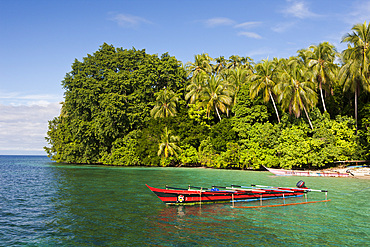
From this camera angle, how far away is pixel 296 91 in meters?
41.0

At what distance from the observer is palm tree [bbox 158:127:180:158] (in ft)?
178

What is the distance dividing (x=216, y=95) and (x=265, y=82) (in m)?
10.3

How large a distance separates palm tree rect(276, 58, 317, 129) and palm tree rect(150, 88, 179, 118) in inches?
882

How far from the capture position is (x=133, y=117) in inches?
2301

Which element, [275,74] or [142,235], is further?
[275,74]

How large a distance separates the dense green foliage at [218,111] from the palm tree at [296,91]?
15 centimetres

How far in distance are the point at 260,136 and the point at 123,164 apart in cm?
3031

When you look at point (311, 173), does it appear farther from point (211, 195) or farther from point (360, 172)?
point (211, 195)

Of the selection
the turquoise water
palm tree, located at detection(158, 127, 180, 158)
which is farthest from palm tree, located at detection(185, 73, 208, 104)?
the turquoise water

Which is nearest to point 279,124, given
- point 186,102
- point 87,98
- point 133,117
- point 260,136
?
point 260,136

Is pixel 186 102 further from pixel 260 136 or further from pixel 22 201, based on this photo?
pixel 22 201

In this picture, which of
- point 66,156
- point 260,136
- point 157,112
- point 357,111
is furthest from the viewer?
point 66,156

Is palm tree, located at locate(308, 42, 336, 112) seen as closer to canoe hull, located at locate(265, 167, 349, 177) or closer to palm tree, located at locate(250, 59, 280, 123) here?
palm tree, located at locate(250, 59, 280, 123)

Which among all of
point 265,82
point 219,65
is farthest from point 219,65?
point 265,82
